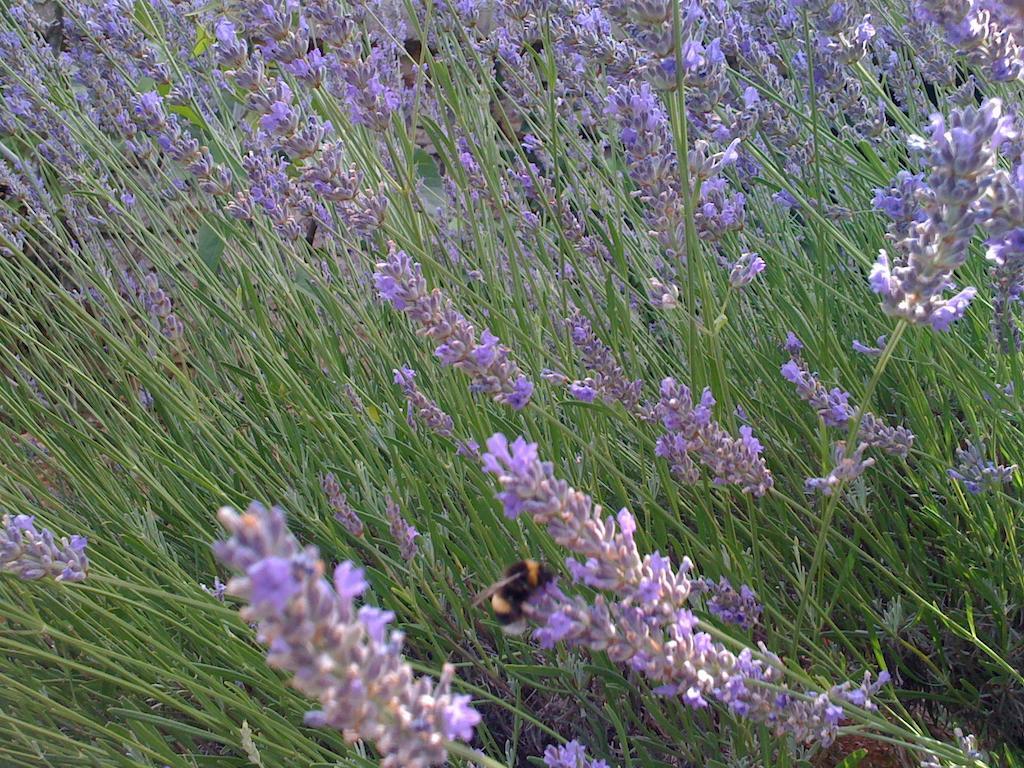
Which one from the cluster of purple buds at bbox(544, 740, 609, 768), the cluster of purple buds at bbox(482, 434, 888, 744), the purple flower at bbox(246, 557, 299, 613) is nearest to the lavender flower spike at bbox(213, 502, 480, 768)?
the purple flower at bbox(246, 557, 299, 613)

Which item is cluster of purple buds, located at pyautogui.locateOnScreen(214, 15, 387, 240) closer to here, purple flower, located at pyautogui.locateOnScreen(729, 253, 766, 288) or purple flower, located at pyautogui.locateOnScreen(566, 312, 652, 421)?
purple flower, located at pyautogui.locateOnScreen(566, 312, 652, 421)

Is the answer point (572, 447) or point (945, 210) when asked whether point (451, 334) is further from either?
point (572, 447)

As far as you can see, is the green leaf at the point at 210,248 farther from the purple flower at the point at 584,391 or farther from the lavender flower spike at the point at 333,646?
the lavender flower spike at the point at 333,646

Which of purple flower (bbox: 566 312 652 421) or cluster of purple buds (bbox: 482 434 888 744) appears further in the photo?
purple flower (bbox: 566 312 652 421)

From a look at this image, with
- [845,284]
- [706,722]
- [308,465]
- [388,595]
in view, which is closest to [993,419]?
[845,284]

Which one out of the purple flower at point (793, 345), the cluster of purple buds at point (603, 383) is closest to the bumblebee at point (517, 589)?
the cluster of purple buds at point (603, 383)

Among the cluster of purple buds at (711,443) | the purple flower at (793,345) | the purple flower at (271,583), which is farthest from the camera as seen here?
the purple flower at (793,345)

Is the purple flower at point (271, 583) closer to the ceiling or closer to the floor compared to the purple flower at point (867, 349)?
closer to the ceiling

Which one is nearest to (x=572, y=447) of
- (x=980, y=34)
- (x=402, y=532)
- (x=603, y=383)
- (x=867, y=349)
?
(x=402, y=532)
